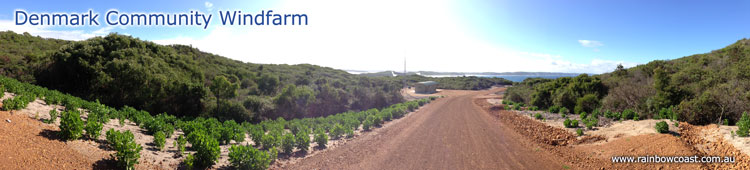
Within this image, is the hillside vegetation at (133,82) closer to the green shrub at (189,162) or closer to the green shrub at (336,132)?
the green shrub at (336,132)

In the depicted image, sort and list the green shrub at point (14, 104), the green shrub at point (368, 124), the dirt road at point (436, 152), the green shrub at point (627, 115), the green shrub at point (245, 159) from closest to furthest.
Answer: the green shrub at point (245, 159), the green shrub at point (14, 104), the dirt road at point (436, 152), the green shrub at point (627, 115), the green shrub at point (368, 124)

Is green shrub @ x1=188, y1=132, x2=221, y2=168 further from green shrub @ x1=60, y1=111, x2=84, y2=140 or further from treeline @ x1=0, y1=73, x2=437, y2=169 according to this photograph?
green shrub @ x1=60, y1=111, x2=84, y2=140

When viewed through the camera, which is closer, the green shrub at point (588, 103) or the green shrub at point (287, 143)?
the green shrub at point (287, 143)

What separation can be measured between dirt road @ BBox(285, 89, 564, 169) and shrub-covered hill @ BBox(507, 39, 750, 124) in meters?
5.74

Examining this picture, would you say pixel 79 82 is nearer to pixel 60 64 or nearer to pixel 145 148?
pixel 60 64

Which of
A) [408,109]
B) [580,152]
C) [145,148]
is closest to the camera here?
[145,148]

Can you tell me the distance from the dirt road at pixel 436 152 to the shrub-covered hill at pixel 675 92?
18.8ft

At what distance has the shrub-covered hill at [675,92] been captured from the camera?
374 inches

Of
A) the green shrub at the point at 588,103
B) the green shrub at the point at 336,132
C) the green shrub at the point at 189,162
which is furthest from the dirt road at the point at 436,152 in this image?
the green shrub at the point at 588,103

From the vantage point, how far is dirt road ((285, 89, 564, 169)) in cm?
792

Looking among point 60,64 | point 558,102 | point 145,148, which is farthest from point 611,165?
point 60,64

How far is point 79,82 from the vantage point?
16.2 meters

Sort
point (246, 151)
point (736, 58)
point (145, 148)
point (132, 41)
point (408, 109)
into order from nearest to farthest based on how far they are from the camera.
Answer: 1. point (246, 151)
2. point (145, 148)
3. point (736, 58)
4. point (132, 41)
5. point (408, 109)

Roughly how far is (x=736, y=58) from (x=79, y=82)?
38.2 m
